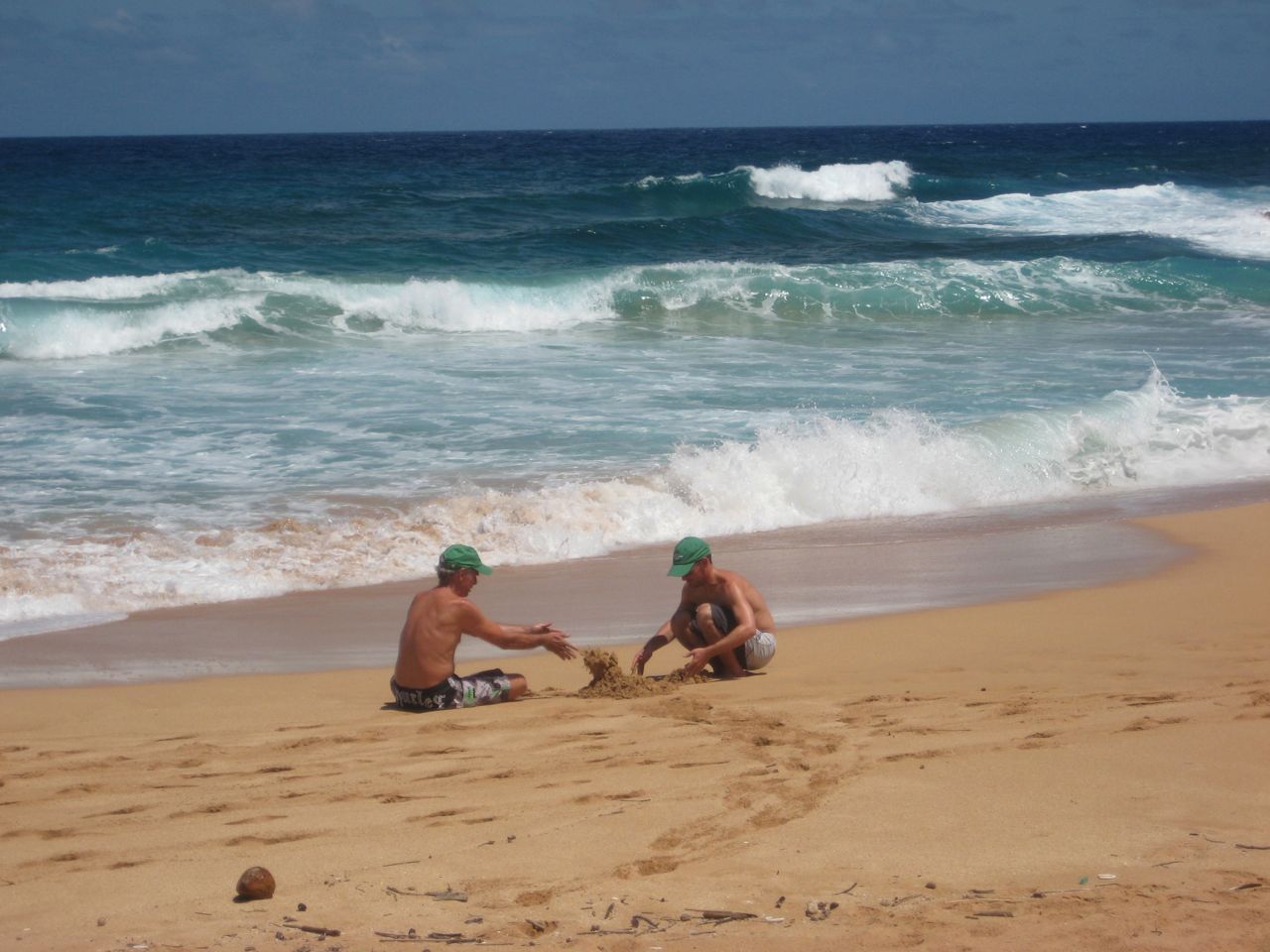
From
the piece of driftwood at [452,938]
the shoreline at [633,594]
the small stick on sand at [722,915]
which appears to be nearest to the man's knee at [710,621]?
the shoreline at [633,594]

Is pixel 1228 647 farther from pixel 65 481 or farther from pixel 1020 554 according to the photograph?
pixel 65 481

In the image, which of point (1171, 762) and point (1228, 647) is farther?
point (1228, 647)

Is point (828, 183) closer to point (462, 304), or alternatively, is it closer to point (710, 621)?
point (462, 304)

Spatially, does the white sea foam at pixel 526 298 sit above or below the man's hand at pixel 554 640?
above

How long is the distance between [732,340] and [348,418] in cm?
705

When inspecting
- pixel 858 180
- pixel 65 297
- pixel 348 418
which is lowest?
pixel 348 418

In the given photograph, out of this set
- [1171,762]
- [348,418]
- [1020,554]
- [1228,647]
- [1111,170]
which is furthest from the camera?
[1111,170]

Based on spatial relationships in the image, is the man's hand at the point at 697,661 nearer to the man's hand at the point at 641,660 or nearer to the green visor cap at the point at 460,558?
the man's hand at the point at 641,660

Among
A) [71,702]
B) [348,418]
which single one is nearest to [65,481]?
[348,418]

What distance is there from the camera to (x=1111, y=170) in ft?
187

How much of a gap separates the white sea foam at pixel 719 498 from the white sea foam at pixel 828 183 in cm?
3080

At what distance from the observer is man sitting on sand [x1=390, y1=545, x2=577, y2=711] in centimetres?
594

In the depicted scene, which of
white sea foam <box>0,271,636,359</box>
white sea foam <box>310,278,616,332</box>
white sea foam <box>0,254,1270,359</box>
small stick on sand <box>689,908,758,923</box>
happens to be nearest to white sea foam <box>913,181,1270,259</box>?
white sea foam <box>0,254,1270,359</box>

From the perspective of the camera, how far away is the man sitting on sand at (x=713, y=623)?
6332mm
